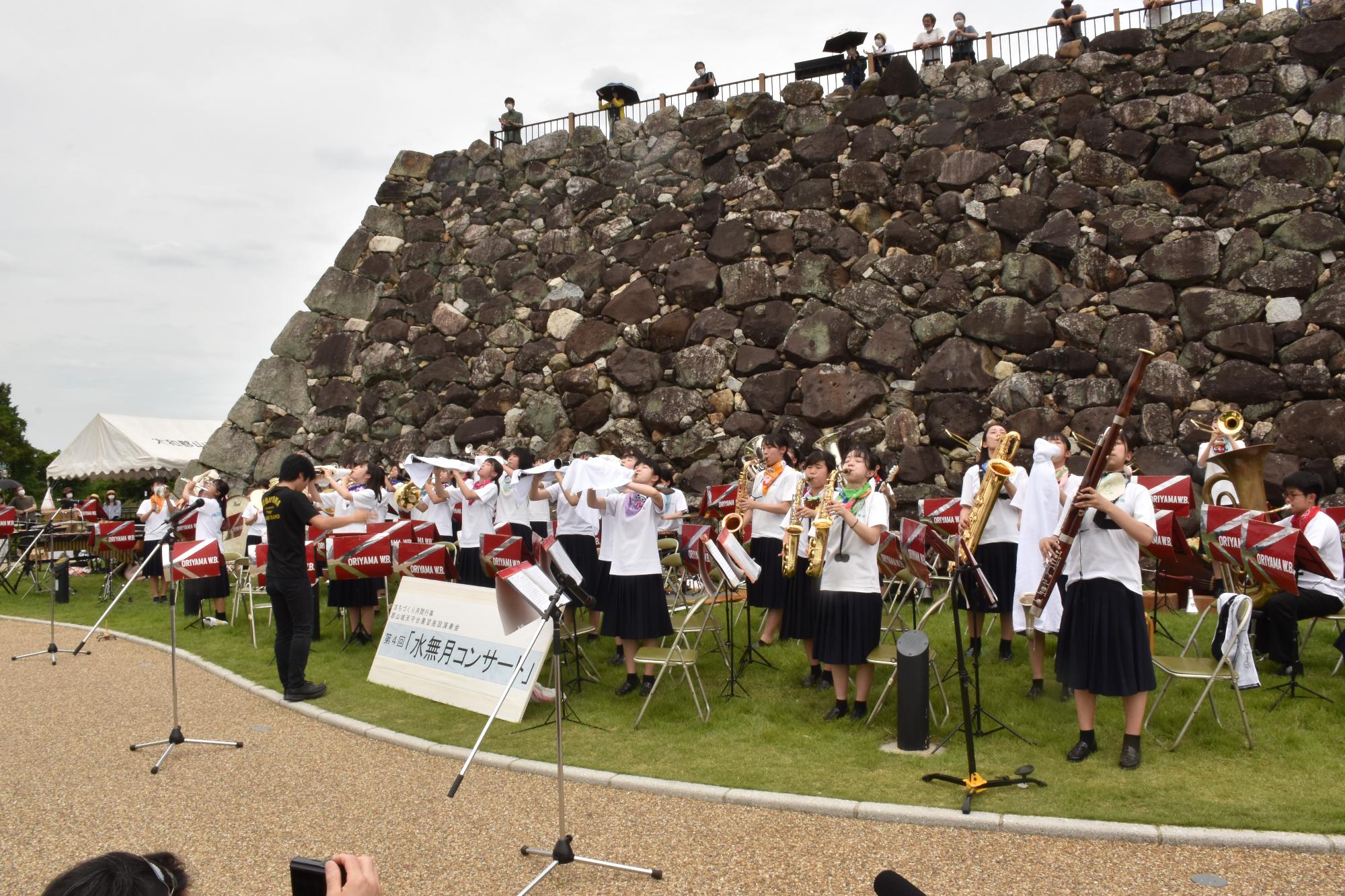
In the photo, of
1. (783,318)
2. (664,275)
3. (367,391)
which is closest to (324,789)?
(783,318)

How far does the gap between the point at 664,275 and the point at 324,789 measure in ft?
42.7

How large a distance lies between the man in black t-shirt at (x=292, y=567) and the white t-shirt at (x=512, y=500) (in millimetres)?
2460

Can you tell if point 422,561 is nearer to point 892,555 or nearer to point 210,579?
point 892,555

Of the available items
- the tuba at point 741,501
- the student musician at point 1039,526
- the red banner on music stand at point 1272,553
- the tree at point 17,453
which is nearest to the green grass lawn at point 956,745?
the student musician at point 1039,526

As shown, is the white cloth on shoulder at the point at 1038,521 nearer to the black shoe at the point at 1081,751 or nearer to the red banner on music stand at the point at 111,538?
the black shoe at the point at 1081,751

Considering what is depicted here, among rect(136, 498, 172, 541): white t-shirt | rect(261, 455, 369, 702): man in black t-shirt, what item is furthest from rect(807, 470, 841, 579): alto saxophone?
rect(136, 498, 172, 541): white t-shirt

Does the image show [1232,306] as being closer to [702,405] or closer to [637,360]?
[702,405]

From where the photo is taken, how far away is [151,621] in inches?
537

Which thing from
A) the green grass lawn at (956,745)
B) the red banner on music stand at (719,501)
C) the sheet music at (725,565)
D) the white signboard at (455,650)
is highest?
the red banner on music stand at (719,501)

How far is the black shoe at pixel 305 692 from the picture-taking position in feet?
28.5

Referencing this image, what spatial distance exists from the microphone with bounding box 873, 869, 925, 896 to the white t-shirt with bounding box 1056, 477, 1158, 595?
4729 millimetres

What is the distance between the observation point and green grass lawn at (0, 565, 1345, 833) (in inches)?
214

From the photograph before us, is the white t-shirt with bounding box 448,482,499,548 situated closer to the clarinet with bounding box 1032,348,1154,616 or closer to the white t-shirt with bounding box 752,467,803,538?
the white t-shirt with bounding box 752,467,803,538

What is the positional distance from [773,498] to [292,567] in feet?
14.7
